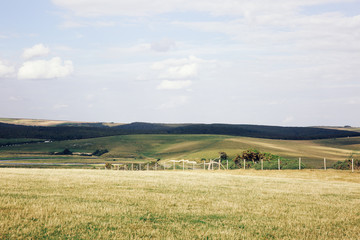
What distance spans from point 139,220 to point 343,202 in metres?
12.2

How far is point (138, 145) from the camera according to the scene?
15888 cm

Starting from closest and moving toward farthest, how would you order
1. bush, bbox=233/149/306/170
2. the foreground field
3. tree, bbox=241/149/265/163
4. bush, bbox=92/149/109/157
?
the foreground field → bush, bbox=233/149/306/170 → tree, bbox=241/149/265/163 → bush, bbox=92/149/109/157

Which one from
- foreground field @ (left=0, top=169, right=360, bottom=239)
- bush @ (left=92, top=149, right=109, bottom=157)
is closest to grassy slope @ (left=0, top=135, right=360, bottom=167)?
bush @ (left=92, top=149, right=109, bottom=157)

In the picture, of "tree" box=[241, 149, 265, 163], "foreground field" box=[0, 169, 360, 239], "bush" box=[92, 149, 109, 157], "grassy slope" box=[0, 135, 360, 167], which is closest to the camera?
"foreground field" box=[0, 169, 360, 239]

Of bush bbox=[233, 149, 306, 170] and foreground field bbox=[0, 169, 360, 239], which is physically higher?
foreground field bbox=[0, 169, 360, 239]

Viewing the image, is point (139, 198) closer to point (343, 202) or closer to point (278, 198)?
point (278, 198)

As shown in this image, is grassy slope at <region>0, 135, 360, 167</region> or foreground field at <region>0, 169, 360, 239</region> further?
grassy slope at <region>0, 135, 360, 167</region>

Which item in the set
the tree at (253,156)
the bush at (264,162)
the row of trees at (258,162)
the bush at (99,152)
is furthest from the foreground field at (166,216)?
the bush at (99,152)

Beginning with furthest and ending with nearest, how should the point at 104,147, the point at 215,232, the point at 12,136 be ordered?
the point at 12,136
the point at 104,147
the point at 215,232

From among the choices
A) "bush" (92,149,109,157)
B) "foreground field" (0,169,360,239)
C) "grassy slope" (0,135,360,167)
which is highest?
"foreground field" (0,169,360,239)

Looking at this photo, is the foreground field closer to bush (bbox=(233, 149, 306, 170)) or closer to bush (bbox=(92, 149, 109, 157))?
bush (bbox=(233, 149, 306, 170))

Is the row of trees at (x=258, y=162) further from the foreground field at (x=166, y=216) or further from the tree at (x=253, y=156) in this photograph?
the foreground field at (x=166, y=216)

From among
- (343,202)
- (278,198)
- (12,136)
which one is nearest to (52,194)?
(278,198)

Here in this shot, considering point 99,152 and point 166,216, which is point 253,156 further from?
point 99,152
